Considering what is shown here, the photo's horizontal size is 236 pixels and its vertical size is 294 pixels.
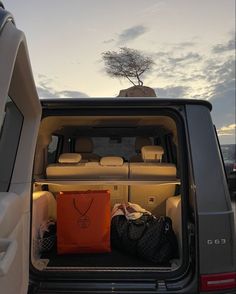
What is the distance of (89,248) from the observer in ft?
13.4

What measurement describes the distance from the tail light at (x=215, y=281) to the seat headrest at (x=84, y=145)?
3.00 m

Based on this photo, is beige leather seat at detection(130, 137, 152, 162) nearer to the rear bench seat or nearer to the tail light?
the rear bench seat

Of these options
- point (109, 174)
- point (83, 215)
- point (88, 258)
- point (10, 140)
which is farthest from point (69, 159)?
point (10, 140)

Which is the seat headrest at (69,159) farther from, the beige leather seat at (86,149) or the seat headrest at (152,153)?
the beige leather seat at (86,149)

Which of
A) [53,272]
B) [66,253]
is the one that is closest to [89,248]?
[66,253]

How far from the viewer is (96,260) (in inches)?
149

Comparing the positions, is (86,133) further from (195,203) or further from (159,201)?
(195,203)

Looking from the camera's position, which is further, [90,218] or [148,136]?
[148,136]

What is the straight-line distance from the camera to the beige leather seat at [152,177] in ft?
13.9

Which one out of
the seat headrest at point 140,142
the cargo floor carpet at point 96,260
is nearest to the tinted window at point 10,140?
the cargo floor carpet at point 96,260

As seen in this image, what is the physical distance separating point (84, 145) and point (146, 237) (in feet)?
6.54

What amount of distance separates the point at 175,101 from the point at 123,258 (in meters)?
1.52

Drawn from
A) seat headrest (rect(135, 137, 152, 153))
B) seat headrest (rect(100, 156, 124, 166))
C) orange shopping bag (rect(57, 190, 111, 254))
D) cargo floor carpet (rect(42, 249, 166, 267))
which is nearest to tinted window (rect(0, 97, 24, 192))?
cargo floor carpet (rect(42, 249, 166, 267))

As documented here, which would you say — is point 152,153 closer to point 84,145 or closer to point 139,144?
point 139,144
